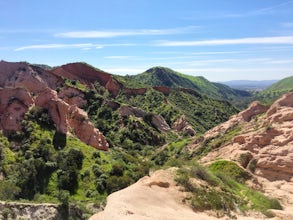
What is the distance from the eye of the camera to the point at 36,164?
56.6 metres

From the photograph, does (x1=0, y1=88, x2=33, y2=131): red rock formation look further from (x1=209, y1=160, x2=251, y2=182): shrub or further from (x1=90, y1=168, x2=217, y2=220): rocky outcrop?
(x1=90, y1=168, x2=217, y2=220): rocky outcrop

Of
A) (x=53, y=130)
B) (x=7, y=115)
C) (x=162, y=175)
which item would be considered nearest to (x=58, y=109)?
(x=53, y=130)

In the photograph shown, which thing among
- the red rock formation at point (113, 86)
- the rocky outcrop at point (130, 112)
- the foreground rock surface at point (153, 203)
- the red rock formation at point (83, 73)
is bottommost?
the foreground rock surface at point (153, 203)

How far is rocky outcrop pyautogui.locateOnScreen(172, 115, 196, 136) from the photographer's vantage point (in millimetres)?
119375

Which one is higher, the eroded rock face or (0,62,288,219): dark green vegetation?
the eroded rock face

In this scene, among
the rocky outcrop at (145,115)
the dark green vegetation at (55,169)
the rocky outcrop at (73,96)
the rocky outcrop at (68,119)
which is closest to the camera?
the dark green vegetation at (55,169)

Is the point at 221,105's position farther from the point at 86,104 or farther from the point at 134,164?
the point at 134,164

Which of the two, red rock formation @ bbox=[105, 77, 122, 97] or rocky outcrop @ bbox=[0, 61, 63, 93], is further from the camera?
red rock formation @ bbox=[105, 77, 122, 97]

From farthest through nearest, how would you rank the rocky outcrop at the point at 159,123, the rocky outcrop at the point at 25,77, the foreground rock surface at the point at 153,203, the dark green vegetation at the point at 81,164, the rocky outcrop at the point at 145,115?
the rocky outcrop at the point at 159,123, the rocky outcrop at the point at 145,115, the rocky outcrop at the point at 25,77, the dark green vegetation at the point at 81,164, the foreground rock surface at the point at 153,203

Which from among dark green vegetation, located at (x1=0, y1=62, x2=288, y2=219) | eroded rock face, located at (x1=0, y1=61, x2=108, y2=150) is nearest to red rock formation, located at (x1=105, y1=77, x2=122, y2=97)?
dark green vegetation, located at (x1=0, y1=62, x2=288, y2=219)

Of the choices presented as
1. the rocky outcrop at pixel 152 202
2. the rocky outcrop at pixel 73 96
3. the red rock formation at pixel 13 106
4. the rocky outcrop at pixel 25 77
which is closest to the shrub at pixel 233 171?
the rocky outcrop at pixel 152 202

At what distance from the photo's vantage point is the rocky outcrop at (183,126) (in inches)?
4700

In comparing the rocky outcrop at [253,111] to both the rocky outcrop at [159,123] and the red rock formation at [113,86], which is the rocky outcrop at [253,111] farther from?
the red rock formation at [113,86]

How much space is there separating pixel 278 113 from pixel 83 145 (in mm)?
33204
